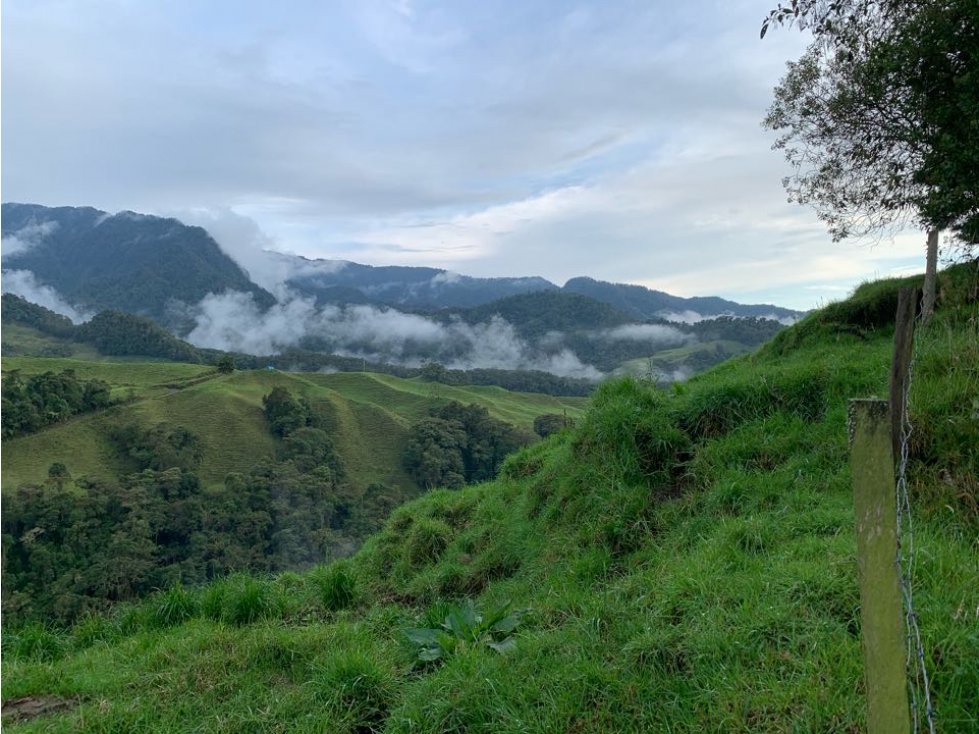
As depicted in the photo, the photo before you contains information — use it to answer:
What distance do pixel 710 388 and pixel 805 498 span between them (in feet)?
8.23

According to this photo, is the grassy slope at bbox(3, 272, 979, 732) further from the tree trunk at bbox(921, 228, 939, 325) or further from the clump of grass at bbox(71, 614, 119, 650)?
the tree trunk at bbox(921, 228, 939, 325)

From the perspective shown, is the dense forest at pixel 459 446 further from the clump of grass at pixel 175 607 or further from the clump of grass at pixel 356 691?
the clump of grass at pixel 356 691

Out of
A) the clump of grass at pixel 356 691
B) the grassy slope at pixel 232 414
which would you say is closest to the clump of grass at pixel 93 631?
the clump of grass at pixel 356 691

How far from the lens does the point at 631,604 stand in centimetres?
447

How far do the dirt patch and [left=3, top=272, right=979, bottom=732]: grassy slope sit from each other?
0.21ft

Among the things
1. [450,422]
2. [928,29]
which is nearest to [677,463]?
[928,29]

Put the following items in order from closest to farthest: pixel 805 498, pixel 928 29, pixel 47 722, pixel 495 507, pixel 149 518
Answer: pixel 47 722
pixel 805 498
pixel 928 29
pixel 495 507
pixel 149 518

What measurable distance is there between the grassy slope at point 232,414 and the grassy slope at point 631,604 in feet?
187

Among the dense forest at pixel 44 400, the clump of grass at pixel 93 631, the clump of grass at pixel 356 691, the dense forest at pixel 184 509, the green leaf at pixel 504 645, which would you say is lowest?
the dense forest at pixel 184 509

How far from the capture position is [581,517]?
6.81 meters

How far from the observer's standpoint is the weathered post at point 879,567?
2.19m

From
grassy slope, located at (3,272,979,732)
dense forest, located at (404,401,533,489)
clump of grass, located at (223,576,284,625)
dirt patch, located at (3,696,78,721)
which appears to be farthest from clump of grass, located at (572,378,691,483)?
dense forest, located at (404,401,533,489)

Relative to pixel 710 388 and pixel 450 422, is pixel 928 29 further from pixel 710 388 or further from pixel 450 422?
pixel 450 422

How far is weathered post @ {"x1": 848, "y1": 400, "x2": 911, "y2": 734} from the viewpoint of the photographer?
2191 millimetres
